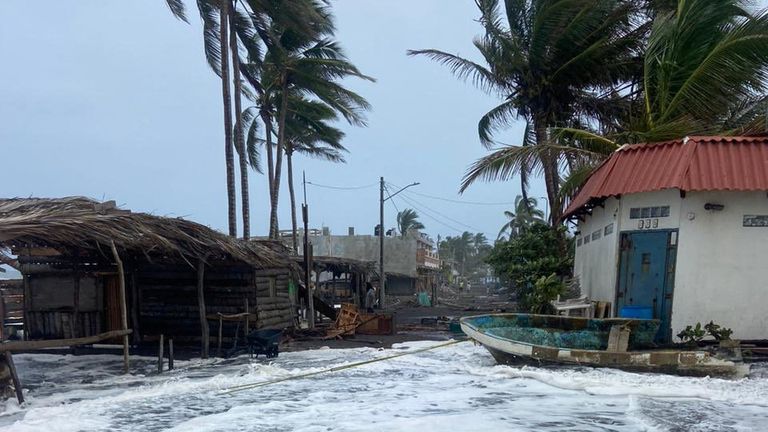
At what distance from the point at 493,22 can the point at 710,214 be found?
1040cm

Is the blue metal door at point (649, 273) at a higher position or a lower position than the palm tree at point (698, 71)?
lower

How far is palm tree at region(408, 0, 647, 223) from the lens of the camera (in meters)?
18.4

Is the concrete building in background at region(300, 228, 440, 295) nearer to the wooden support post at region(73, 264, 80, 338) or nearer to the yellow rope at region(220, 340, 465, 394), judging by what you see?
the yellow rope at region(220, 340, 465, 394)

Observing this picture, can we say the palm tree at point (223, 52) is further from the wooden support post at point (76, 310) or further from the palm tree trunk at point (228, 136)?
the wooden support post at point (76, 310)

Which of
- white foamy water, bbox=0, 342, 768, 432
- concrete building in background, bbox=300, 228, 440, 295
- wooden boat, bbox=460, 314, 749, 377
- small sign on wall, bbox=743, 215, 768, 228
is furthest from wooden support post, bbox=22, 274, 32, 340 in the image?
concrete building in background, bbox=300, 228, 440, 295

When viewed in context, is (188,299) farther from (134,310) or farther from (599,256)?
(599,256)

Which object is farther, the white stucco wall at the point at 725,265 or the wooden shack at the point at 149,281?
the white stucco wall at the point at 725,265

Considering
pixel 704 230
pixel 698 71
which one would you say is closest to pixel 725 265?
pixel 704 230

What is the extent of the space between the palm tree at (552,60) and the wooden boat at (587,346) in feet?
14.9

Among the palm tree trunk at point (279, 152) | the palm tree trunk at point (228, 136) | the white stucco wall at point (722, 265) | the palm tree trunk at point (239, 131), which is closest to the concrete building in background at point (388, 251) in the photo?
the palm tree trunk at point (279, 152)

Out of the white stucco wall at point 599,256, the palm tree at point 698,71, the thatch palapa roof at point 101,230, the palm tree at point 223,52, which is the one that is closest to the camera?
the thatch palapa roof at point 101,230

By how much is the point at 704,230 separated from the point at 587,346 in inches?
123

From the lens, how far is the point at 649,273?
1351 centimetres

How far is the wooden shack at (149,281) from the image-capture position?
12.3 m
